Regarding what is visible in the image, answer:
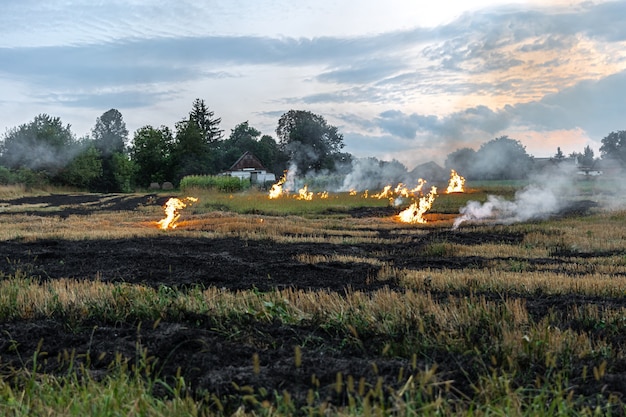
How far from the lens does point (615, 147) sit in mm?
51688

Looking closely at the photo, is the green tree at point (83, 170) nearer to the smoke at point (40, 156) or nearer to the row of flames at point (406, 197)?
the smoke at point (40, 156)

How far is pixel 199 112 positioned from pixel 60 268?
118 m

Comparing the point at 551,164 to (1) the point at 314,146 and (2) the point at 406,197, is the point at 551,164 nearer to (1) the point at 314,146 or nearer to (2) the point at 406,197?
(2) the point at 406,197

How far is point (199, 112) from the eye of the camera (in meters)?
127

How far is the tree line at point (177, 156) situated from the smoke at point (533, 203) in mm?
2715

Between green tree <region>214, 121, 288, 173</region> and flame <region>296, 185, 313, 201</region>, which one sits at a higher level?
green tree <region>214, 121, 288, 173</region>

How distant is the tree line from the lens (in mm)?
47500

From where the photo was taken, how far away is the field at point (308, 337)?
4.45m

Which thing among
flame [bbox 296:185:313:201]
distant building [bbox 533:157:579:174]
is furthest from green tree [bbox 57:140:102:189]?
distant building [bbox 533:157:579:174]

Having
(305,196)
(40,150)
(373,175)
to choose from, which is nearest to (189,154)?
(40,150)

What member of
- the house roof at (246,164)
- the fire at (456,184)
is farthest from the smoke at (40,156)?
the fire at (456,184)

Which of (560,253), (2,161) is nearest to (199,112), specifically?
(2,161)

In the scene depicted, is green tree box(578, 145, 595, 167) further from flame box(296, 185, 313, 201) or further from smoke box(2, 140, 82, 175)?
smoke box(2, 140, 82, 175)

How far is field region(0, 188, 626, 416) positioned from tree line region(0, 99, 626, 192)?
33879mm
